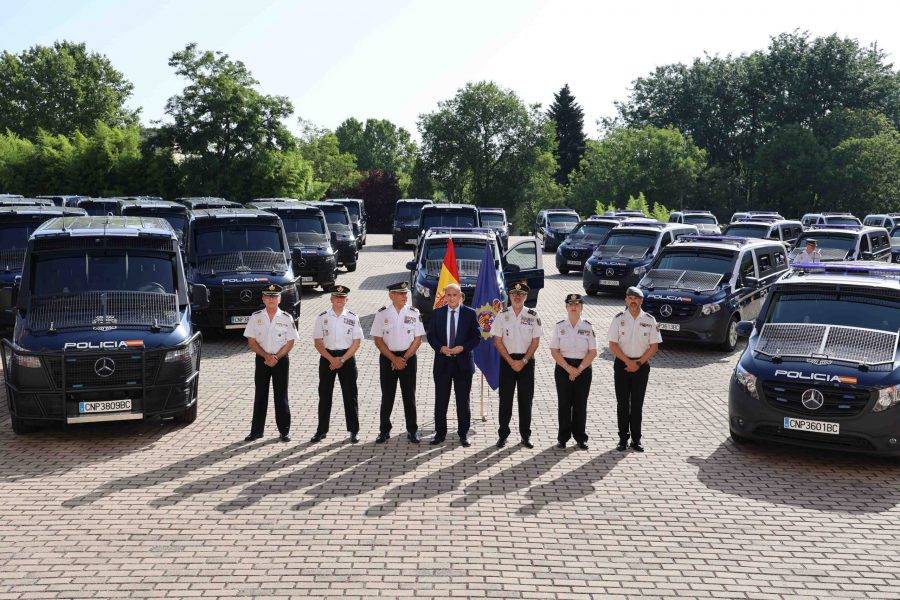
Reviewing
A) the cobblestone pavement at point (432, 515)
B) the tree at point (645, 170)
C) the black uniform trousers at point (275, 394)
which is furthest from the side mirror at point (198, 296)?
the tree at point (645, 170)

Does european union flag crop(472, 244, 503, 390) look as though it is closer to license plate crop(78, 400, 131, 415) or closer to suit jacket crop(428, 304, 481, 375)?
suit jacket crop(428, 304, 481, 375)

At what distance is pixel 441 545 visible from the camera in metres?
7.30

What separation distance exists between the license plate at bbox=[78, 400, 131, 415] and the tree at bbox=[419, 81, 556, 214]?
185 feet

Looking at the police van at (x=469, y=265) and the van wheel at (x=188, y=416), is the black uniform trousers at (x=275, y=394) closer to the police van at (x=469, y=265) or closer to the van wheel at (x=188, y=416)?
the van wheel at (x=188, y=416)

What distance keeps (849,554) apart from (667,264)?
11346mm

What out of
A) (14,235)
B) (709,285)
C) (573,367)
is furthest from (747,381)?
(14,235)

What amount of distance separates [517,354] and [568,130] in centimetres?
8645

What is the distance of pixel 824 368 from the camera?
9.74m

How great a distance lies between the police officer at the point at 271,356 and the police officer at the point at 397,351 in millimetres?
1021

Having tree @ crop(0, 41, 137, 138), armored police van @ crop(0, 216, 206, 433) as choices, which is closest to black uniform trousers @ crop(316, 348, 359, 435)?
armored police van @ crop(0, 216, 206, 433)

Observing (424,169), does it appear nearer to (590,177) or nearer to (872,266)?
(590,177)

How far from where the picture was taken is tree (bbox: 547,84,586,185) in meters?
93.6

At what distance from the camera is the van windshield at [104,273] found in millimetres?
11008

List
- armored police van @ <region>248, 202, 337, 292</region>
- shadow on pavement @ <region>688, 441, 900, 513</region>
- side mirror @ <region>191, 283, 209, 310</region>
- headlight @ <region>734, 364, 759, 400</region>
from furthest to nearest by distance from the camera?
armored police van @ <region>248, 202, 337, 292</region>, side mirror @ <region>191, 283, 209, 310</region>, headlight @ <region>734, 364, 759, 400</region>, shadow on pavement @ <region>688, 441, 900, 513</region>
